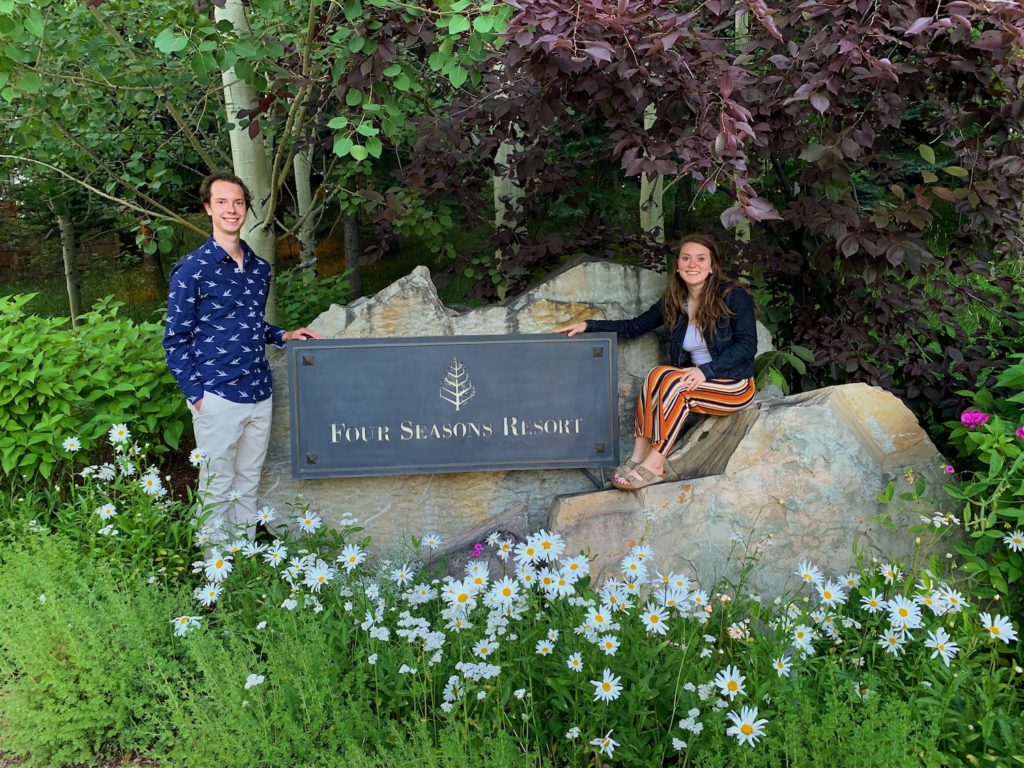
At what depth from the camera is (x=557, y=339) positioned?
358 centimetres

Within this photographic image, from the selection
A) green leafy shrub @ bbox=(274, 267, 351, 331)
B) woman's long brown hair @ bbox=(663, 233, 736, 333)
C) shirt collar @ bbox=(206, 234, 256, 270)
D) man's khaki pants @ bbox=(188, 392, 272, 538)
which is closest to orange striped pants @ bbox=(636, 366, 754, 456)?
woman's long brown hair @ bbox=(663, 233, 736, 333)

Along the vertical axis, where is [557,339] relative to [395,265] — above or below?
above

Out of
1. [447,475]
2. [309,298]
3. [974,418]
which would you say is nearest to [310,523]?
[447,475]

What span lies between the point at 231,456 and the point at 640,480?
65.0 inches

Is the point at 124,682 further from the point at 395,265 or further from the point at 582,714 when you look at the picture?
the point at 395,265

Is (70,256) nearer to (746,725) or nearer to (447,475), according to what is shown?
(447,475)

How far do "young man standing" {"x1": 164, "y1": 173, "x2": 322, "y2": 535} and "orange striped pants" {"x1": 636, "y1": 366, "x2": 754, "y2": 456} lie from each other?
1.58 m

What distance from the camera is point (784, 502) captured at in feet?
10.7

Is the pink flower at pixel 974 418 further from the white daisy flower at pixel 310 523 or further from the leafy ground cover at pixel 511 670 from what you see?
the white daisy flower at pixel 310 523

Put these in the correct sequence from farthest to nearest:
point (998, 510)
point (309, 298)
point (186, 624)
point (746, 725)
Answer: point (309, 298) < point (998, 510) < point (186, 624) < point (746, 725)

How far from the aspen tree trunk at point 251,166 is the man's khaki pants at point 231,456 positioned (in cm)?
133

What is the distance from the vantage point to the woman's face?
137 inches

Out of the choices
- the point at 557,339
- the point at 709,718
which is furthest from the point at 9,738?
the point at 557,339

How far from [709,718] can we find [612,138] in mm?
2249
